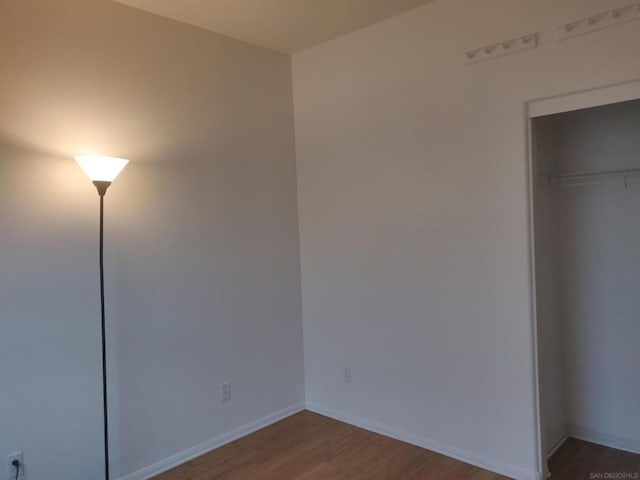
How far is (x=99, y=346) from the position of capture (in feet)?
8.61

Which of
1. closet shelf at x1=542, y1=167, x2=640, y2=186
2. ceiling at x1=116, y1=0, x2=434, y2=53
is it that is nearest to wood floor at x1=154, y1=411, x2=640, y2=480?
closet shelf at x1=542, y1=167, x2=640, y2=186

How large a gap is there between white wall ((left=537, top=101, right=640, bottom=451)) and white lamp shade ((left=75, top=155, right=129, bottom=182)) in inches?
96.5

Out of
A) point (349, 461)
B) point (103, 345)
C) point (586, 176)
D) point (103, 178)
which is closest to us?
point (103, 178)

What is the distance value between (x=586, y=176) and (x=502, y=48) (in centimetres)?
107

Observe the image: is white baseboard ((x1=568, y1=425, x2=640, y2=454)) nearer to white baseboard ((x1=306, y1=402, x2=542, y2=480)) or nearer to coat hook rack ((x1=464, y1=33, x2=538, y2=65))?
white baseboard ((x1=306, y1=402, x2=542, y2=480))

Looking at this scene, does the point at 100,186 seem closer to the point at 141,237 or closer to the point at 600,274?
the point at 141,237

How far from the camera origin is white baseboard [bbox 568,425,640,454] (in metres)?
2.91

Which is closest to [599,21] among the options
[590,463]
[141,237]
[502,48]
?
[502,48]

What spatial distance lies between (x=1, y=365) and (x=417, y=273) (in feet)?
7.83

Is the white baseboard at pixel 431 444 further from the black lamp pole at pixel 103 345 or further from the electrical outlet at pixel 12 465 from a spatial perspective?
the electrical outlet at pixel 12 465

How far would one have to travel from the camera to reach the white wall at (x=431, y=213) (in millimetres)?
2592

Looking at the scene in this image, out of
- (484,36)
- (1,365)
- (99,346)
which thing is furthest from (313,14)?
(1,365)

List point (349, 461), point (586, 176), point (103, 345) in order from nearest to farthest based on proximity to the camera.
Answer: point (103, 345) < point (349, 461) < point (586, 176)

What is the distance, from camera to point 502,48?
8.57ft
